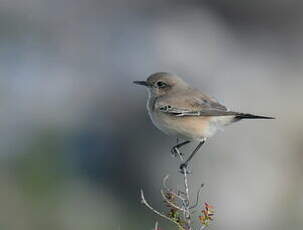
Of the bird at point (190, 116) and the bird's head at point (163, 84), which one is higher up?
the bird's head at point (163, 84)

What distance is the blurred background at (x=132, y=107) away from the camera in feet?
35.1

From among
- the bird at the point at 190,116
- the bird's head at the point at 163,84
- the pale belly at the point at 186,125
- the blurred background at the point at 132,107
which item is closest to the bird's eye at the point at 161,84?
the bird's head at the point at 163,84

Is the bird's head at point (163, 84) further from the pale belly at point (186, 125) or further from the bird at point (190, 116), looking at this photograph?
the pale belly at point (186, 125)

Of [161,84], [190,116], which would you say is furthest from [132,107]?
[190,116]

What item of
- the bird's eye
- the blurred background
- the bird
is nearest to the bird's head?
the bird's eye

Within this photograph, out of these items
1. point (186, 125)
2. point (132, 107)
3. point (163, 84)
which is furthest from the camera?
point (132, 107)

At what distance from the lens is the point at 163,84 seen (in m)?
6.93

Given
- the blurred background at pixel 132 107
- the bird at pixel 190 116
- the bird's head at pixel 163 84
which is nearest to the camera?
the bird at pixel 190 116

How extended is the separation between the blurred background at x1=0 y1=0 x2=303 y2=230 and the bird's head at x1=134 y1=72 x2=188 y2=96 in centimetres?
287

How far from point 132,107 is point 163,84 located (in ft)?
16.4

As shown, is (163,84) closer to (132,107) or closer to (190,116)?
(190,116)

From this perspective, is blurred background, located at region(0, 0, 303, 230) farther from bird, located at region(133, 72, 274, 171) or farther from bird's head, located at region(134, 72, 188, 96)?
bird, located at region(133, 72, 274, 171)

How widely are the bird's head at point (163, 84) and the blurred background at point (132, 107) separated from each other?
2.87 meters

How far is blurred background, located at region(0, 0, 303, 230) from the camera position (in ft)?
35.1
